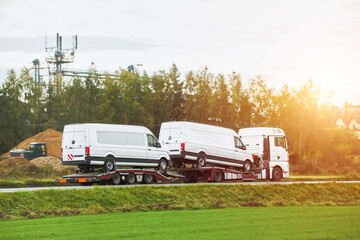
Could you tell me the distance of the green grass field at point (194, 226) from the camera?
45.8 feet

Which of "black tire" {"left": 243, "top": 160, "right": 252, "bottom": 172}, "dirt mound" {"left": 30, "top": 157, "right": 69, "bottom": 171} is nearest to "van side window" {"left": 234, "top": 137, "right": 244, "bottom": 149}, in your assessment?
"black tire" {"left": 243, "top": 160, "right": 252, "bottom": 172}

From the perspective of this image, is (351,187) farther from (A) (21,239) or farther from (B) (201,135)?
(A) (21,239)

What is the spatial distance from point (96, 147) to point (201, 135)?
7.03m

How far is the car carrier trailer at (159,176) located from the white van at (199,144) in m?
0.54

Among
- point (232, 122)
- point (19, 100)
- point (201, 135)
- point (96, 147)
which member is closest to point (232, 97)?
point (232, 122)

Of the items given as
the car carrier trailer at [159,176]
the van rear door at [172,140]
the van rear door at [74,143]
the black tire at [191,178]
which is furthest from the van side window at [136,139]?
the black tire at [191,178]

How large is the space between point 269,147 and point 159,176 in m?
10.8

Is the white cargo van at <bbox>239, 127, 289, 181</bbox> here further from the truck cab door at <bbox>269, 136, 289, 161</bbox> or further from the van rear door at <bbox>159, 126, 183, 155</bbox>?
the van rear door at <bbox>159, 126, 183, 155</bbox>

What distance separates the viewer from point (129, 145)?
97.9 ft

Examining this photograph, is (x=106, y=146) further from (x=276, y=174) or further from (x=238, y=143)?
(x=276, y=174)

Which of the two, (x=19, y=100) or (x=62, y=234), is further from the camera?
(x=19, y=100)

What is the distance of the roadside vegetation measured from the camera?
18938 millimetres

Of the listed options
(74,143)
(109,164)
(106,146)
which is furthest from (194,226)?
(74,143)

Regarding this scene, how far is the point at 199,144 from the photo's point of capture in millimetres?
32375
